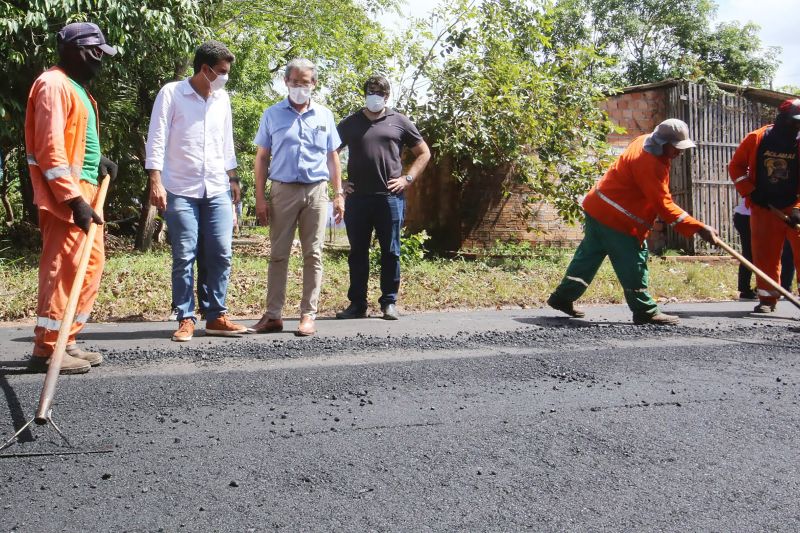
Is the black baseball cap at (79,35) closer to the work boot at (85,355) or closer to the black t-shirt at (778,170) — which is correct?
the work boot at (85,355)

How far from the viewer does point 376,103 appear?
637 centimetres

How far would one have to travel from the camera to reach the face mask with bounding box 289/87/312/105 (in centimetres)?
554

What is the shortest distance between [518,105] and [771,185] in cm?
443

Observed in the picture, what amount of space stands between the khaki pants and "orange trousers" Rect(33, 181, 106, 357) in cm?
166

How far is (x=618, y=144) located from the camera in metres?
14.2

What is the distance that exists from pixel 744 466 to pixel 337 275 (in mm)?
6549

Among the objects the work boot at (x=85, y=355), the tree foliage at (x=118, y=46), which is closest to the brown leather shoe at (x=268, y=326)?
the work boot at (x=85, y=355)

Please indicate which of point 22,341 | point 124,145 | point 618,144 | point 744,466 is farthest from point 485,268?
point 124,145

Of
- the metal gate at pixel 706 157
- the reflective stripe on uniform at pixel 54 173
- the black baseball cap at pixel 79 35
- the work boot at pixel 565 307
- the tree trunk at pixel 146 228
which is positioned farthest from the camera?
the tree trunk at pixel 146 228

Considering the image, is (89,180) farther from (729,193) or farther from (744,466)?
(729,193)

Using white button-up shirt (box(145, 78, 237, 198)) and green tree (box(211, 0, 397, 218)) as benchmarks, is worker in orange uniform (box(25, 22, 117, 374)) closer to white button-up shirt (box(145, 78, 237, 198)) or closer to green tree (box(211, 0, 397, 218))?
white button-up shirt (box(145, 78, 237, 198))

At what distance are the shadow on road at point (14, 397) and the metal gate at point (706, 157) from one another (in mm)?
12394

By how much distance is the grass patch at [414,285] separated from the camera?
696 cm

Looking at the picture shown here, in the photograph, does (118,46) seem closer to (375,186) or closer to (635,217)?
(375,186)
